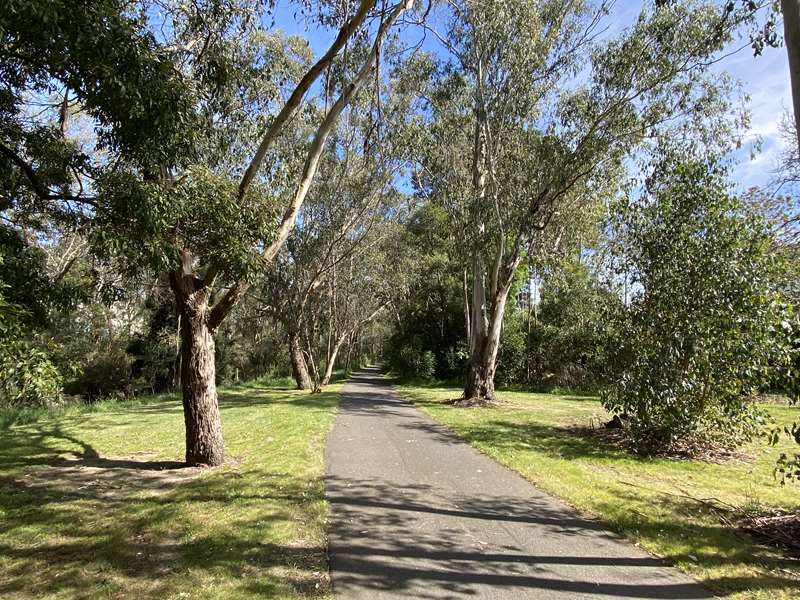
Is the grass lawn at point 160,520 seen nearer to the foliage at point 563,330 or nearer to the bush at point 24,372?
the bush at point 24,372

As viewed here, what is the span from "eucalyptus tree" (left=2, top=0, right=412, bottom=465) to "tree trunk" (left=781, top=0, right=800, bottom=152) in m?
5.15

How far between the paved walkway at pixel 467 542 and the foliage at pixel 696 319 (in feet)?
11.1

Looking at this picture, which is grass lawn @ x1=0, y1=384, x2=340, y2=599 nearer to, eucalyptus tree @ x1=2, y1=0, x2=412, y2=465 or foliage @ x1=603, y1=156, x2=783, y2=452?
eucalyptus tree @ x1=2, y1=0, x2=412, y2=465

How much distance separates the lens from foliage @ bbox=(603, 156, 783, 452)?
8.02m

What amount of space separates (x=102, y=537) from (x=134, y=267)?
9.90 feet

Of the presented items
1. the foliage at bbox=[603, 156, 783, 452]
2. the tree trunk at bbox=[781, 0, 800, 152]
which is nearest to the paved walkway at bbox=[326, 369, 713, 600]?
the foliage at bbox=[603, 156, 783, 452]

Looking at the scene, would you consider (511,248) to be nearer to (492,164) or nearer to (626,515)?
(492,164)

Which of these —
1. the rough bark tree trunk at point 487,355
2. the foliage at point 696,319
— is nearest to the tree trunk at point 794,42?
the foliage at point 696,319

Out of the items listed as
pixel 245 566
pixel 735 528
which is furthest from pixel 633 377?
pixel 245 566

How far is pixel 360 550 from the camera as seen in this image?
4.53 meters

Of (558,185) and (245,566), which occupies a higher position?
(558,185)

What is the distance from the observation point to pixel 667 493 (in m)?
6.51

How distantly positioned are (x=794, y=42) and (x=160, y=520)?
25.2 feet

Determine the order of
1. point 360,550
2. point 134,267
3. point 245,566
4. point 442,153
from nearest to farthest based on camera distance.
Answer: point 245,566 → point 360,550 → point 134,267 → point 442,153
